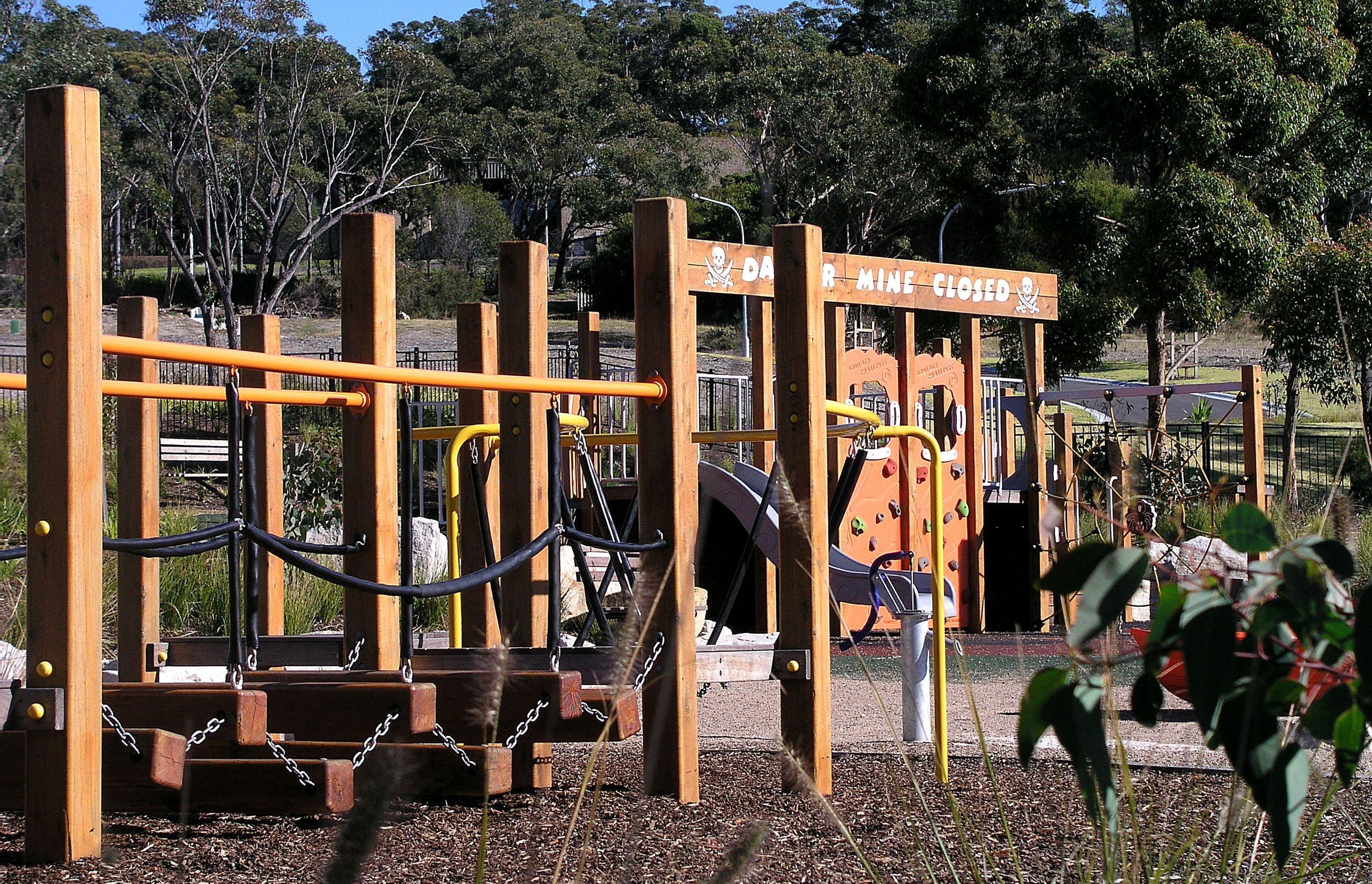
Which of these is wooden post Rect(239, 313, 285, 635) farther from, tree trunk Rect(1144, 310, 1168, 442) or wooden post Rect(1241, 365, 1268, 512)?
tree trunk Rect(1144, 310, 1168, 442)

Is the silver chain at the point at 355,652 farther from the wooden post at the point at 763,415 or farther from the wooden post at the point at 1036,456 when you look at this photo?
the wooden post at the point at 763,415

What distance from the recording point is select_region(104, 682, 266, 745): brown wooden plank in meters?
3.30

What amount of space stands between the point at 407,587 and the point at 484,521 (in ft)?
4.35

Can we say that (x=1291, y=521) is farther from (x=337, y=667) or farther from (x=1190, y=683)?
(x=337, y=667)

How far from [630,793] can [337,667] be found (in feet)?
3.69

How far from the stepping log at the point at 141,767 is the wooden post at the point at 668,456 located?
1.31 meters

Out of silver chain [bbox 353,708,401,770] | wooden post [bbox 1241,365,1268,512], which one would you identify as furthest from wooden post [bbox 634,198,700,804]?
wooden post [bbox 1241,365,1268,512]

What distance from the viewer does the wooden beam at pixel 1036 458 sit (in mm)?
9000

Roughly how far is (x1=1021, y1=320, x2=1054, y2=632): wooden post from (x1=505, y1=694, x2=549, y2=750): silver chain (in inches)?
204

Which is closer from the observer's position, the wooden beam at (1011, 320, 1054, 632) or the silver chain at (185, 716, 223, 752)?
the silver chain at (185, 716, 223, 752)

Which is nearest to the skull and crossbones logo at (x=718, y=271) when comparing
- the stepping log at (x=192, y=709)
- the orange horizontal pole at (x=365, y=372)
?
the orange horizontal pole at (x=365, y=372)

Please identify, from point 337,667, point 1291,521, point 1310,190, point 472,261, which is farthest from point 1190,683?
point 472,261

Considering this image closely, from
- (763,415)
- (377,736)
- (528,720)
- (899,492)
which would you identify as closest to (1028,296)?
(899,492)

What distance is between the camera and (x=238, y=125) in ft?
107
